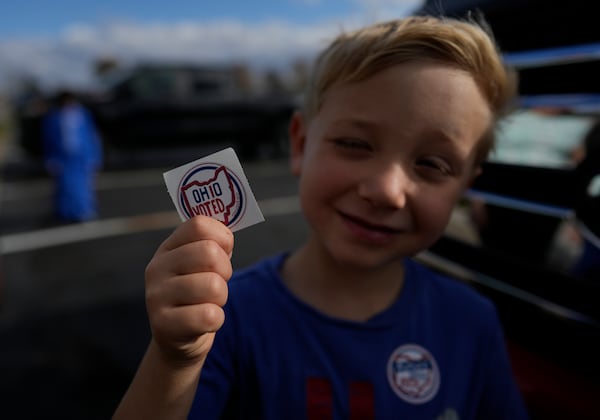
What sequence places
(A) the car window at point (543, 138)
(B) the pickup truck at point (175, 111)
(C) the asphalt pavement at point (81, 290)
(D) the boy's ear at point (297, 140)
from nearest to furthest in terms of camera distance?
(D) the boy's ear at point (297, 140)
(A) the car window at point (543, 138)
(C) the asphalt pavement at point (81, 290)
(B) the pickup truck at point (175, 111)

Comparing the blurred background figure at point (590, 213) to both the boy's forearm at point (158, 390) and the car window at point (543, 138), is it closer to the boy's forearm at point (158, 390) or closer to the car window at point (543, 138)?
the car window at point (543, 138)

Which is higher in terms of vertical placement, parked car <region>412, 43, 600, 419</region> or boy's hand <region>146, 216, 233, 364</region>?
boy's hand <region>146, 216, 233, 364</region>

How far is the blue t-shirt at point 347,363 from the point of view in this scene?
0.86 meters

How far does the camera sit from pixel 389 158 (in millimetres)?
831

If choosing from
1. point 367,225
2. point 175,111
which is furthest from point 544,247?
point 175,111

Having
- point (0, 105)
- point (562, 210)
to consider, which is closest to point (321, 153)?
point (562, 210)

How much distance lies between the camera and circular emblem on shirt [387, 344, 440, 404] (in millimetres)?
914

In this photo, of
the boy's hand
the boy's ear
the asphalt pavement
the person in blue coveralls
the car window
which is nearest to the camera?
the boy's hand

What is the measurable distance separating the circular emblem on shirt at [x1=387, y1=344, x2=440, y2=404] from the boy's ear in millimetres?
438

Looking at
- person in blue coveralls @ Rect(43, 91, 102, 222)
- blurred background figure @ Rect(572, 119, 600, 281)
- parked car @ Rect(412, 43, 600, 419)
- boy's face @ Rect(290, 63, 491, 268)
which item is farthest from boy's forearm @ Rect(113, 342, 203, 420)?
person in blue coveralls @ Rect(43, 91, 102, 222)

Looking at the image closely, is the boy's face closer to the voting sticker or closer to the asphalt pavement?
the voting sticker

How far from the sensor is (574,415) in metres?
1.12

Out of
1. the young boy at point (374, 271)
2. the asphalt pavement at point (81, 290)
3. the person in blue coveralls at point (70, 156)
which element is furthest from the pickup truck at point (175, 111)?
the young boy at point (374, 271)

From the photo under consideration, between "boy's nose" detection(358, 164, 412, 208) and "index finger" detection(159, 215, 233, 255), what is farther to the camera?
"boy's nose" detection(358, 164, 412, 208)
